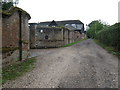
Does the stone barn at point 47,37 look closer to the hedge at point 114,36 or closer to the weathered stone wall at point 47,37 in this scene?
the weathered stone wall at point 47,37

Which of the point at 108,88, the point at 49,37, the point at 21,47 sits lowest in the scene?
the point at 108,88

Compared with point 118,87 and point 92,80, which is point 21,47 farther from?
point 118,87

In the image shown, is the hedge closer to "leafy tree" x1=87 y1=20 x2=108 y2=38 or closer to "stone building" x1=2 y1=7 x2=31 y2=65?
"stone building" x1=2 y1=7 x2=31 y2=65

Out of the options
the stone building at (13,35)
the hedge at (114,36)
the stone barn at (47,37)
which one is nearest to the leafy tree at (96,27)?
the hedge at (114,36)

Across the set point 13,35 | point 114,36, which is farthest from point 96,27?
point 13,35

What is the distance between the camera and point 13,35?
260 inches

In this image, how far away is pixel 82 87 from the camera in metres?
3.53

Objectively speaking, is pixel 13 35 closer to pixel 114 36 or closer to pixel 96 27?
pixel 114 36

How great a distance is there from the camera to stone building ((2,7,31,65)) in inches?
234

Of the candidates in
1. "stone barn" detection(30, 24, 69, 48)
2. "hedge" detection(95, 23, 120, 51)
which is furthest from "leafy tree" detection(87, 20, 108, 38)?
"stone barn" detection(30, 24, 69, 48)

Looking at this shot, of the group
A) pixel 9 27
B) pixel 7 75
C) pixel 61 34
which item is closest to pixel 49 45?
pixel 61 34

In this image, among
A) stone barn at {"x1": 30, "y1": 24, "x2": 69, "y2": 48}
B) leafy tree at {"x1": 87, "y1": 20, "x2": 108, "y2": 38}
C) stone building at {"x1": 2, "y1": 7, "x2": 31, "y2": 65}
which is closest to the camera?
stone building at {"x1": 2, "y1": 7, "x2": 31, "y2": 65}

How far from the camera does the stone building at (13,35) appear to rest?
234 inches

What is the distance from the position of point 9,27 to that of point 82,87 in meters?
5.72
